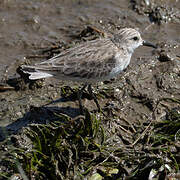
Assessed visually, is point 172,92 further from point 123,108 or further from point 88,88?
point 88,88

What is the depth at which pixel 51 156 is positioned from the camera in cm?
594

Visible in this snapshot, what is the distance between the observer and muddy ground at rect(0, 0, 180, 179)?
6.72 metres

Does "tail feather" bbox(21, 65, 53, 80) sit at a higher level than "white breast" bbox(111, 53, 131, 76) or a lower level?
lower

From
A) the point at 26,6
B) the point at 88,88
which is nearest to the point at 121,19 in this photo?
the point at 26,6

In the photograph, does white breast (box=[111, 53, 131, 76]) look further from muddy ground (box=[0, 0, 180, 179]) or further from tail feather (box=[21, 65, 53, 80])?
tail feather (box=[21, 65, 53, 80])

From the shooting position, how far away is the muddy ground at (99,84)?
672 centimetres

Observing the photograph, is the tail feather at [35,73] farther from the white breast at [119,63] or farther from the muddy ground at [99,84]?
the white breast at [119,63]

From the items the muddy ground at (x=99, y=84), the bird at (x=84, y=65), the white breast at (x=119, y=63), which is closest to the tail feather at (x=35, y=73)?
the bird at (x=84, y=65)

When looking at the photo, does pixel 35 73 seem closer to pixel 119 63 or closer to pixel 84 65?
pixel 84 65

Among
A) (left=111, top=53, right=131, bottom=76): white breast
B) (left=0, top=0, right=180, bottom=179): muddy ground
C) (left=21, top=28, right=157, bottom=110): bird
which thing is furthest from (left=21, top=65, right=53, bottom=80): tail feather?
(left=111, top=53, right=131, bottom=76): white breast

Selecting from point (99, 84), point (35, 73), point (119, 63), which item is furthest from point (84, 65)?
point (99, 84)

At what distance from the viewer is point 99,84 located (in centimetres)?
775

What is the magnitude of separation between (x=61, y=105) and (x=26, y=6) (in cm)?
374

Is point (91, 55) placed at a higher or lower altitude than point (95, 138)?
higher
